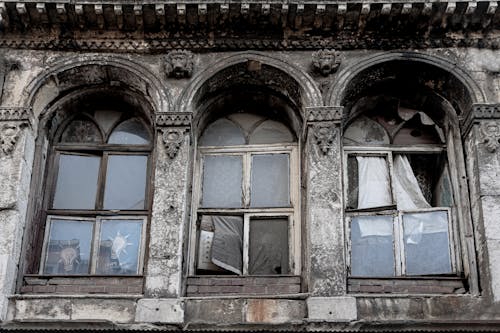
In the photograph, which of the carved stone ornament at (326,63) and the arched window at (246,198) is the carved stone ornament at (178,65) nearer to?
the arched window at (246,198)

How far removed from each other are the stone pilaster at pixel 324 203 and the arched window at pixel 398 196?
507 millimetres

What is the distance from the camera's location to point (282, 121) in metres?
11.3

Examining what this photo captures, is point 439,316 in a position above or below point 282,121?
below

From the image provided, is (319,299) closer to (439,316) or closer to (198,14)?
(439,316)

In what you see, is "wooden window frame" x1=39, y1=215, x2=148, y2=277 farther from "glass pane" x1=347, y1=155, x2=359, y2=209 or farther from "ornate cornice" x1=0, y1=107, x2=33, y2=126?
"glass pane" x1=347, y1=155, x2=359, y2=209

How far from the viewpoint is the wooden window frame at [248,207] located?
1027 cm

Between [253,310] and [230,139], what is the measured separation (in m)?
2.46

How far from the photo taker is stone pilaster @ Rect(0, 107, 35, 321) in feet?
32.0

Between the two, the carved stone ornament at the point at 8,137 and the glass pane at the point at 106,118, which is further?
the glass pane at the point at 106,118

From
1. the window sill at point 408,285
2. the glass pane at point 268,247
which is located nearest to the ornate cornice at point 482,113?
the window sill at point 408,285

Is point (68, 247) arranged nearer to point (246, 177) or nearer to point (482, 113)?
point (246, 177)

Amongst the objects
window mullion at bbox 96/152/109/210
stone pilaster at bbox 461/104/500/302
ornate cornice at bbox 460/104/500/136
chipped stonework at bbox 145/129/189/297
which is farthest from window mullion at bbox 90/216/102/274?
ornate cornice at bbox 460/104/500/136

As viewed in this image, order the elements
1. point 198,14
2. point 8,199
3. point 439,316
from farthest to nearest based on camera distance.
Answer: point 198,14 < point 8,199 < point 439,316

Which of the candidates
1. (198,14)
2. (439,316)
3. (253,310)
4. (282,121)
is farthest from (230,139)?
(439,316)
